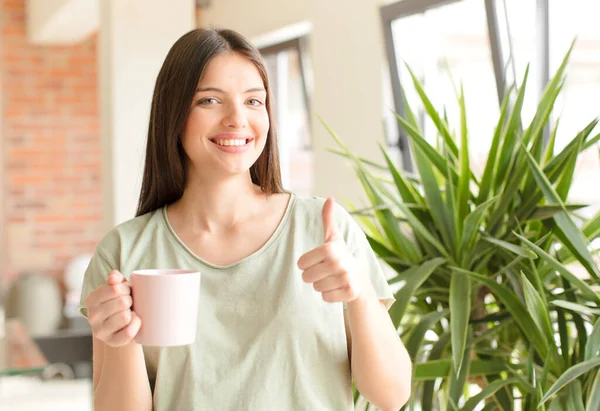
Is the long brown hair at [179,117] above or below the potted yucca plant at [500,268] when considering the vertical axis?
above

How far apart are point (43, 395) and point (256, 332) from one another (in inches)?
109

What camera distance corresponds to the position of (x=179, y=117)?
4.60 ft

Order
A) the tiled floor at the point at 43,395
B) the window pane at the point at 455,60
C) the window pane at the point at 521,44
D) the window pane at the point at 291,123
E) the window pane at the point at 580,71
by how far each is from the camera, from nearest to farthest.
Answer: the window pane at the point at 580,71 < the window pane at the point at 521,44 < the tiled floor at the point at 43,395 < the window pane at the point at 455,60 < the window pane at the point at 291,123

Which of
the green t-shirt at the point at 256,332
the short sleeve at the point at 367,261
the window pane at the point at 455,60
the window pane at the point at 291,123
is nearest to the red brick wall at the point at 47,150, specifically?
the window pane at the point at 291,123

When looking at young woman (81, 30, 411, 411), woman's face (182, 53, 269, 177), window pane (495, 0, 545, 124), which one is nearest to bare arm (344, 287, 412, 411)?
young woman (81, 30, 411, 411)

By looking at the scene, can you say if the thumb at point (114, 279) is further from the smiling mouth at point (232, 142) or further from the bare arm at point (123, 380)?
the smiling mouth at point (232, 142)

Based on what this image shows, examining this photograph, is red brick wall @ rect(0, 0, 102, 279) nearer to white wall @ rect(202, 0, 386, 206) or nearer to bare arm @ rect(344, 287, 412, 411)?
white wall @ rect(202, 0, 386, 206)

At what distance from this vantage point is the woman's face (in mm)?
1373

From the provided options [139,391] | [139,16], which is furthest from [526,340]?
[139,16]

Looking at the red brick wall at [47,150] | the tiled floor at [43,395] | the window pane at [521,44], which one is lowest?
the tiled floor at [43,395]

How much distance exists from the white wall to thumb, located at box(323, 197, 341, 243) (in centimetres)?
281

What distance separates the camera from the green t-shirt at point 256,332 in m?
1.34

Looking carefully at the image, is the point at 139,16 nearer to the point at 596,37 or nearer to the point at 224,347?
the point at 596,37

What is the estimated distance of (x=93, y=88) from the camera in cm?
782
